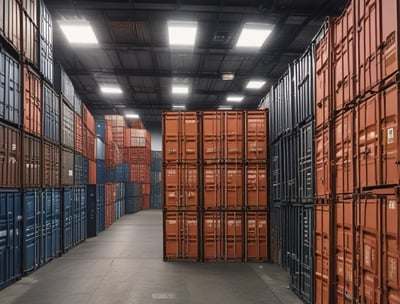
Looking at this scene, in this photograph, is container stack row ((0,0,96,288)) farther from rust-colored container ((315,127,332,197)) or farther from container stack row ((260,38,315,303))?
rust-colored container ((315,127,332,197))

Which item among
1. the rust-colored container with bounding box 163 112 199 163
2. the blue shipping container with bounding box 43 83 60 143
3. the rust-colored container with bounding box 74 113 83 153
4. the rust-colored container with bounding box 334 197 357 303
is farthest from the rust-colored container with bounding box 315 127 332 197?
the rust-colored container with bounding box 74 113 83 153

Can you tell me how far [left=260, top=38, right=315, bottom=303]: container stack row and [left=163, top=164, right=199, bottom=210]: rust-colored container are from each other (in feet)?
7.61

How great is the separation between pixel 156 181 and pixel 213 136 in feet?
106

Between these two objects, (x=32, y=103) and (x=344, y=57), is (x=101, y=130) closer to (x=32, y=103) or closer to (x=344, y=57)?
(x=32, y=103)

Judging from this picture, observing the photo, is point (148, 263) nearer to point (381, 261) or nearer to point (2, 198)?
point (2, 198)

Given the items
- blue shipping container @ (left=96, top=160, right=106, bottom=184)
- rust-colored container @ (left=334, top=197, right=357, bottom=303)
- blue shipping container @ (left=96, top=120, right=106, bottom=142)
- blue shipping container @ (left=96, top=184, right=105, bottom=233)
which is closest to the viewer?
rust-colored container @ (left=334, top=197, right=357, bottom=303)

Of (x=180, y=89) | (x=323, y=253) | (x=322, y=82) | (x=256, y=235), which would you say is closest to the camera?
(x=323, y=253)

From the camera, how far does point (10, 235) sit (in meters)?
10.0

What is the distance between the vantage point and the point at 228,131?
13.2 meters

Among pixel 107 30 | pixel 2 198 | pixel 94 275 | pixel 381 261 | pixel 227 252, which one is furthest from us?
A: pixel 107 30

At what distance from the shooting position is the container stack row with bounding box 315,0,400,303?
506 cm

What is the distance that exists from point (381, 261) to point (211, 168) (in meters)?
8.30

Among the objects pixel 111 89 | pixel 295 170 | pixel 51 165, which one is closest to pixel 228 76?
pixel 111 89

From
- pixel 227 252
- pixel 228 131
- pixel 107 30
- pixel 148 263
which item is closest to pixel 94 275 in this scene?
pixel 148 263
